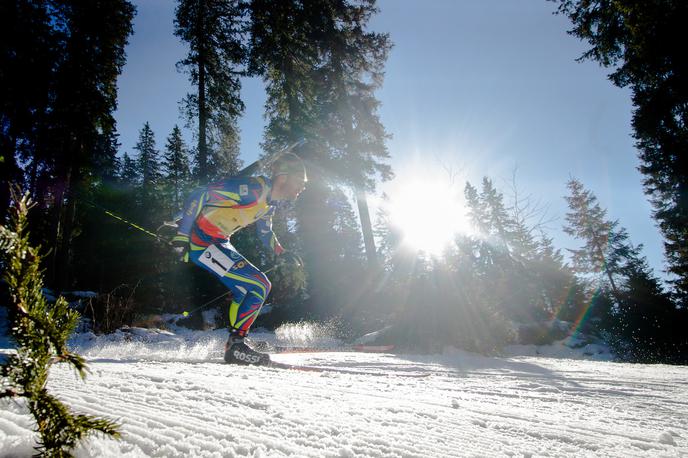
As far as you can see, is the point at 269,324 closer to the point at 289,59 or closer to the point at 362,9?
the point at 289,59

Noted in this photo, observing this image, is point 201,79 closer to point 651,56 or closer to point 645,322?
point 651,56

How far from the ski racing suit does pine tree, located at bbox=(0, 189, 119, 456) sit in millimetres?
3418

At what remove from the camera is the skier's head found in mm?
4250

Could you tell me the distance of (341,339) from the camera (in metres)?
11.5

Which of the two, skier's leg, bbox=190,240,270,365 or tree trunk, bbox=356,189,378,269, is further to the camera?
tree trunk, bbox=356,189,378,269

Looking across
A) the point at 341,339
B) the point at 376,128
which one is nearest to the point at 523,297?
the point at 376,128

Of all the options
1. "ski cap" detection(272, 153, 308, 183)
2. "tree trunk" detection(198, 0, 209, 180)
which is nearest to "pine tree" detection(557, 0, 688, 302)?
"ski cap" detection(272, 153, 308, 183)

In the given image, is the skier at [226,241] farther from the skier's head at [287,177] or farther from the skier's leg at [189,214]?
the skier's head at [287,177]

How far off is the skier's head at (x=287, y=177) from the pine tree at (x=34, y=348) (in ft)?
12.0

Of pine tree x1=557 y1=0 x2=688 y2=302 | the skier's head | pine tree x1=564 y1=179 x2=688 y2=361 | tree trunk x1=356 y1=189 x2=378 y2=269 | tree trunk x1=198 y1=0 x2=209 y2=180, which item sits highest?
tree trunk x1=198 y1=0 x2=209 y2=180

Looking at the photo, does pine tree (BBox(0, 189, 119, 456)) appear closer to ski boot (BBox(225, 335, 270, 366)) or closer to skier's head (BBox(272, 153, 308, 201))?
ski boot (BBox(225, 335, 270, 366))

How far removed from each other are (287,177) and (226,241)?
107 cm

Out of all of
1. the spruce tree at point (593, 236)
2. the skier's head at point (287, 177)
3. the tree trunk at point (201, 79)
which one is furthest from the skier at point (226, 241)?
the spruce tree at point (593, 236)

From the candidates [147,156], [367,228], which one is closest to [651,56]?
[367,228]
